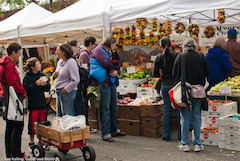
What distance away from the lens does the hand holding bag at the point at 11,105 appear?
323cm

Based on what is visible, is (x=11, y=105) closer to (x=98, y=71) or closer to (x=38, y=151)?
(x=38, y=151)

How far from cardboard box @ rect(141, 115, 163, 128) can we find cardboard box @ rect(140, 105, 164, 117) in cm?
7

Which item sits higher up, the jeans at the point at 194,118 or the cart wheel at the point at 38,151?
the jeans at the point at 194,118

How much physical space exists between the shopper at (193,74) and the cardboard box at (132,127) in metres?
1.20

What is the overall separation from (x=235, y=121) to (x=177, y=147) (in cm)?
105

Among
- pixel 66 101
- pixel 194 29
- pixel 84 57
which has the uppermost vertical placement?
pixel 194 29

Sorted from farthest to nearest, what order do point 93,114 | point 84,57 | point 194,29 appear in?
point 194,29 < point 93,114 < point 84,57

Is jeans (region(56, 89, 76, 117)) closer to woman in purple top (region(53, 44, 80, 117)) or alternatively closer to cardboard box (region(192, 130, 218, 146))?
woman in purple top (region(53, 44, 80, 117))

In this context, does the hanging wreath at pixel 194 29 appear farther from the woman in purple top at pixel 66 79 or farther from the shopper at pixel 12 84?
the shopper at pixel 12 84

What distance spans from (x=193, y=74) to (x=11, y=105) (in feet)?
8.92

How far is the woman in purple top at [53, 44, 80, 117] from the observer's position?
387 cm

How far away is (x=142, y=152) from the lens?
4.00 metres

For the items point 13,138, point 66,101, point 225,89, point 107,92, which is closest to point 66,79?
point 66,101

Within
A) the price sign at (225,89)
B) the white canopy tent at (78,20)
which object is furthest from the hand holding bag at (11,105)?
the price sign at (225,89)
